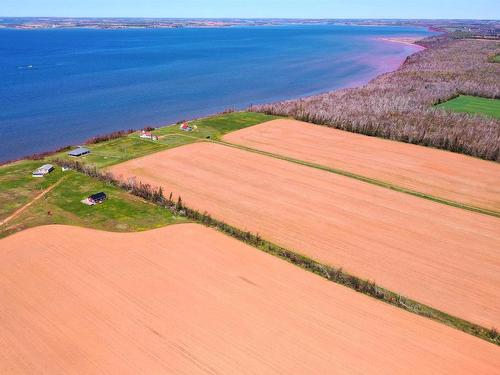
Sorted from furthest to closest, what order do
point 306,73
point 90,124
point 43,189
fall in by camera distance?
point 306,73, point 90,124, point 43,189

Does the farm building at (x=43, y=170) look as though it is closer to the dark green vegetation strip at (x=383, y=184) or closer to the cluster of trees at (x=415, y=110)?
the dark green vegetation strip at (x=383, y=184)

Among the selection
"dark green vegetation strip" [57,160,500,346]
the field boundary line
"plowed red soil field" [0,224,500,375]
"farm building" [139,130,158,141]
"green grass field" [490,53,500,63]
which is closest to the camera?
"plowed red soil field" [0,224,500,375]

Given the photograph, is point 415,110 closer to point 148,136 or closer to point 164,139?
point 164,139

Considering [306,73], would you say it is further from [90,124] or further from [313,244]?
[313,244]

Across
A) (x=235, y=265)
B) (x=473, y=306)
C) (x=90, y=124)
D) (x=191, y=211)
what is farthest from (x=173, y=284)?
(x=90, y=124)

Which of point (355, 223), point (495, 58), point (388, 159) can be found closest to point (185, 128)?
point (388, 159)

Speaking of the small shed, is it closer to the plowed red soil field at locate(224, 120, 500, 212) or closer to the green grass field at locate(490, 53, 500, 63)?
the plowed red soil field at locate(224, 120, 500, 212)

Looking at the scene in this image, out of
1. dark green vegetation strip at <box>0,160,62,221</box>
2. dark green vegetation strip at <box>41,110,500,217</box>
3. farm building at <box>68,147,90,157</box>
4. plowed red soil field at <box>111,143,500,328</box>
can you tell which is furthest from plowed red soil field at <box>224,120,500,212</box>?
dark green vegetation strip at <box>0,160,62,221</box>
